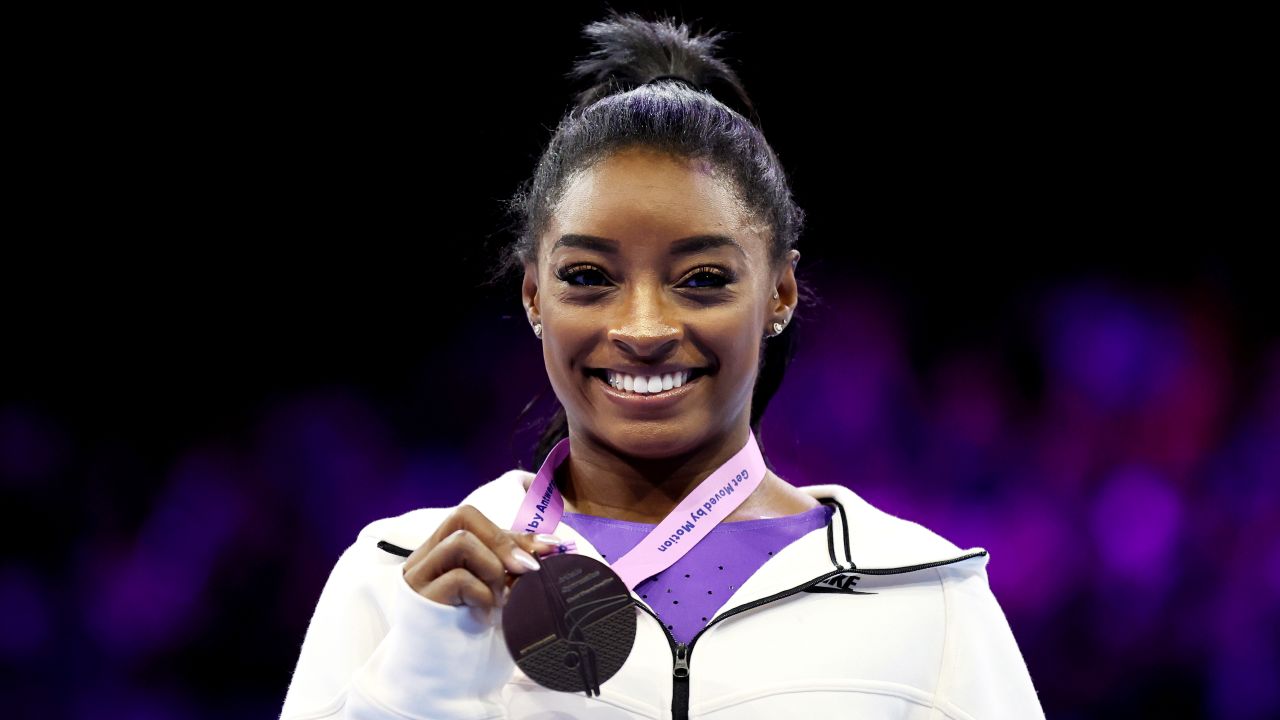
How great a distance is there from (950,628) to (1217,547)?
69.8 inches

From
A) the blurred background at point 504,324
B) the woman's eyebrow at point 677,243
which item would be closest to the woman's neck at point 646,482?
the woman's eyebrow at point 677,243

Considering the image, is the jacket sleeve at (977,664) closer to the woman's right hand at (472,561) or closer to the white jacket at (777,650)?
the white jacket at (777,650)

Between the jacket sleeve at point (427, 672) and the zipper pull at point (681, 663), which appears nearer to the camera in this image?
the jacket sleeve at point (427, 672)

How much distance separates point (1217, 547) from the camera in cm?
333

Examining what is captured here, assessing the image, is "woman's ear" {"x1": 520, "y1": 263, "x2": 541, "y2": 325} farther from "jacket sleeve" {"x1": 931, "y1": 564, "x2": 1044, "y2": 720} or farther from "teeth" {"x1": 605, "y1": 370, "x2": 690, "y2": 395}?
"jacket sleeve" {"x1": 931, "y1": 564, "x2": 1044, "y2": 720}

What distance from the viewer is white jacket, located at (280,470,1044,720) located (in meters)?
1.73

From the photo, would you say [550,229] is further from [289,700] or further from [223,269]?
[223,269]

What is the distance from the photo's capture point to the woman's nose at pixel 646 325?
186 cm

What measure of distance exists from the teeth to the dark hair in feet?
0.98

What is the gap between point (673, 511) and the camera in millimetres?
1938

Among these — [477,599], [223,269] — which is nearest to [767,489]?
[477,599]

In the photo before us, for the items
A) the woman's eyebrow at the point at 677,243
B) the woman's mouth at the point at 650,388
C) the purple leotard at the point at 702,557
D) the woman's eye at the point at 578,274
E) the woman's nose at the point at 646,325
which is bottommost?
the purple leotard at the point at 702,557

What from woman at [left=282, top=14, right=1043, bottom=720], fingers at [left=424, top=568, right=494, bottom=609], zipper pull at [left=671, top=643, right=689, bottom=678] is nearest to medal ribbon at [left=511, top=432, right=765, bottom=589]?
woman at [left=282, top=14, right=1043, bottom=720]

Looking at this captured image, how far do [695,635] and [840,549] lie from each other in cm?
26
